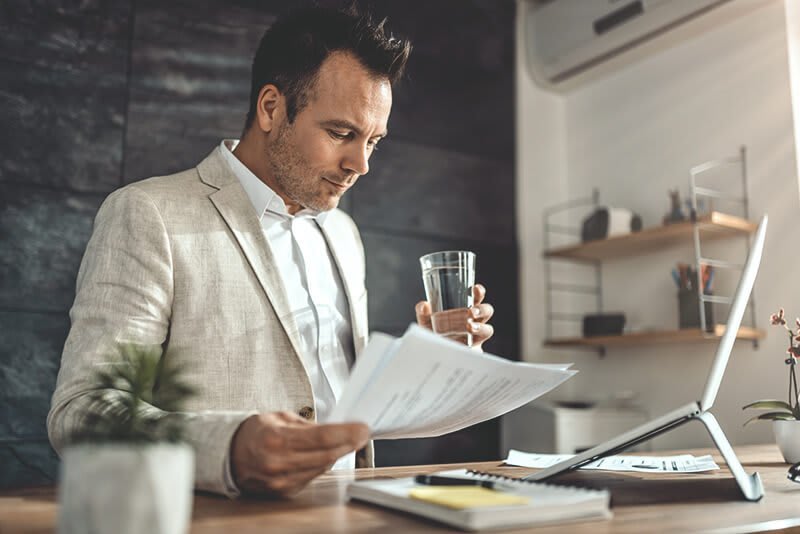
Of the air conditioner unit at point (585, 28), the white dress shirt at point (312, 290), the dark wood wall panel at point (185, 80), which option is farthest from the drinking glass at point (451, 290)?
the air conditioner unit at point (585, 28)

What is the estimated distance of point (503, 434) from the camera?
326 centimetres

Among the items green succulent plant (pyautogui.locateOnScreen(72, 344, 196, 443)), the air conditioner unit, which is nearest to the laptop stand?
green succulent plant (pyautogui.locateOnScreen(72, 344, 196, 443))

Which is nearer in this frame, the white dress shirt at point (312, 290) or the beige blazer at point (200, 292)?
the beige blazer at point (200, 292)

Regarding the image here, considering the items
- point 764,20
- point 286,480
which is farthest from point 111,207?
point 764,20

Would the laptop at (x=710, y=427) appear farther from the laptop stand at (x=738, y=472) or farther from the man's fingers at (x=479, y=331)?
Answer: the man's fingers at (x=479, y=331)

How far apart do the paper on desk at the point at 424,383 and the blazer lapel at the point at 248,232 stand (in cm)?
47

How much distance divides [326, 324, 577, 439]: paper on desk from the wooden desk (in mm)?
109

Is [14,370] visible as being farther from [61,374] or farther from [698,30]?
[698,30]

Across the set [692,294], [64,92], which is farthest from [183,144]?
[692,294]

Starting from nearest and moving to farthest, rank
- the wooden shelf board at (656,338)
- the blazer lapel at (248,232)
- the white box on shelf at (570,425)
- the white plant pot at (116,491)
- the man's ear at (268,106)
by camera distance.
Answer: the white plant pot at (116,491) < the blazer lapel at (248,232) < the man's ear at (268,106) < the wooden shelf board at (656,338) < the white box on shelf at (570,425)

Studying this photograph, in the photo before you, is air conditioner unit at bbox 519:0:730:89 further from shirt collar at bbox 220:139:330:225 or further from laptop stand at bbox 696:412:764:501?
laptop stand at bbox 696:412:764:501

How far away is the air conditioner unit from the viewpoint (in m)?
2.97

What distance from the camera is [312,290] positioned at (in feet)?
5.27

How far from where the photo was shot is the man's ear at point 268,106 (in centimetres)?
166
